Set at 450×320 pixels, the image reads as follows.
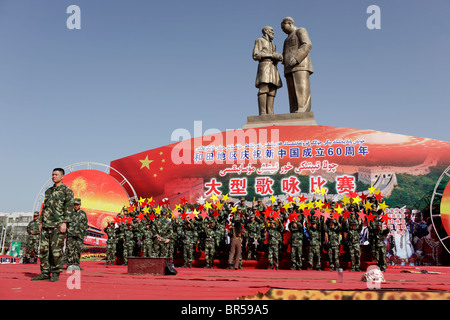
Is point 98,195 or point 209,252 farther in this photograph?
point 98,195

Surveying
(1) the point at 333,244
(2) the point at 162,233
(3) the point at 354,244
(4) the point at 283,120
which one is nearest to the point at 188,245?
(2) the point at 162,233

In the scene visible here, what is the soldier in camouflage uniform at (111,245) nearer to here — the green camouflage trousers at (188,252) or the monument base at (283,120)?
the green camouflage trousers at (188,252)

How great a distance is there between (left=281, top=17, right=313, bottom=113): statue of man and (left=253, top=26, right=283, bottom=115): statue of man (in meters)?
0.47

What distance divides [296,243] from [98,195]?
9.06 meters

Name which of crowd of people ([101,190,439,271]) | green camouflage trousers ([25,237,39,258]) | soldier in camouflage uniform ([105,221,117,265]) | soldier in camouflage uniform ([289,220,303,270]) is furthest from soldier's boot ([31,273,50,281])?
green camouflage trousers ([25,237,39,258])

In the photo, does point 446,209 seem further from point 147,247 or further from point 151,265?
point 151,265

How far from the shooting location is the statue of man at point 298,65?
16172 mm

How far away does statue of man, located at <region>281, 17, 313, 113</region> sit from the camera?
16.2m

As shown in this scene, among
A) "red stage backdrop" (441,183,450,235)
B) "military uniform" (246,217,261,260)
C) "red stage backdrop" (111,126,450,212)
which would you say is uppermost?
"red stage backdrop" (111,126,450,212)

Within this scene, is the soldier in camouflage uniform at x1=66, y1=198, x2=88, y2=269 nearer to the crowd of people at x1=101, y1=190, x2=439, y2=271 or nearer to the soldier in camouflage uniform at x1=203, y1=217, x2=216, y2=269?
the crowd of people at x1=101, y1=190, x2=439, y2=271

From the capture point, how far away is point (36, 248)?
39.2 feet

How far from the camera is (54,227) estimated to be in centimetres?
558

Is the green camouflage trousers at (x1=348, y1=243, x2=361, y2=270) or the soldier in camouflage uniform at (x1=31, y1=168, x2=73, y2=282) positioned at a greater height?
the soldier in camouflage uniform at (x1=31, y1=168, x2=73, y2=282)
